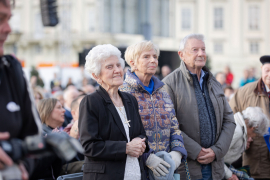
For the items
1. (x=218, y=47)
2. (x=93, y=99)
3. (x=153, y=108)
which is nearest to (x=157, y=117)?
(x=153, y=108)

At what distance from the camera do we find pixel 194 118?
3.60 metres

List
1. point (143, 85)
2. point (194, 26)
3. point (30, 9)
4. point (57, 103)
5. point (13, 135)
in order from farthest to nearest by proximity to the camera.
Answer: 1. point (30, 9)
2. point (194, 26)
3. point (57, 103)
4. point (143, 85)
5. point (13, 135)

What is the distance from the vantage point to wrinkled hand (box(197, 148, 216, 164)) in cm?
349

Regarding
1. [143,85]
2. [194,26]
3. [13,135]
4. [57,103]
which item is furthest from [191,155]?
[194,26]

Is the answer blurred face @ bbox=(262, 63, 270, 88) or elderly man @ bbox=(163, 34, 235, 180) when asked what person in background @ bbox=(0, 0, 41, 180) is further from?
blurred face @ bbox=(262, 63, 270, 88)

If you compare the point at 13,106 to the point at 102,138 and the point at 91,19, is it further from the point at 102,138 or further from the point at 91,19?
the point at 91,19

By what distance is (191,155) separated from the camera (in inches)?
137

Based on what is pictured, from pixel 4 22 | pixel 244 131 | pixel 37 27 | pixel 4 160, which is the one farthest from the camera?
pixel 37 27

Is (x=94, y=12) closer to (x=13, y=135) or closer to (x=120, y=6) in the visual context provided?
(x=120, y=6)

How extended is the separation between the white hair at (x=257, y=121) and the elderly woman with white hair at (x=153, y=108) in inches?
57.8

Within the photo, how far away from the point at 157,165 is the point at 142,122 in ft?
1.39

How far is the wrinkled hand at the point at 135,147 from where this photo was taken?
2695mm

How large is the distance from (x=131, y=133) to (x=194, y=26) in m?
34.6

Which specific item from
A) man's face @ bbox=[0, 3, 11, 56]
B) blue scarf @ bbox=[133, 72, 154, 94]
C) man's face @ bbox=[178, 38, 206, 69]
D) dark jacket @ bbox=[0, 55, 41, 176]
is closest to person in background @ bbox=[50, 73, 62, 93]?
man's face @ bbox=[178, 38, 206, 69]
